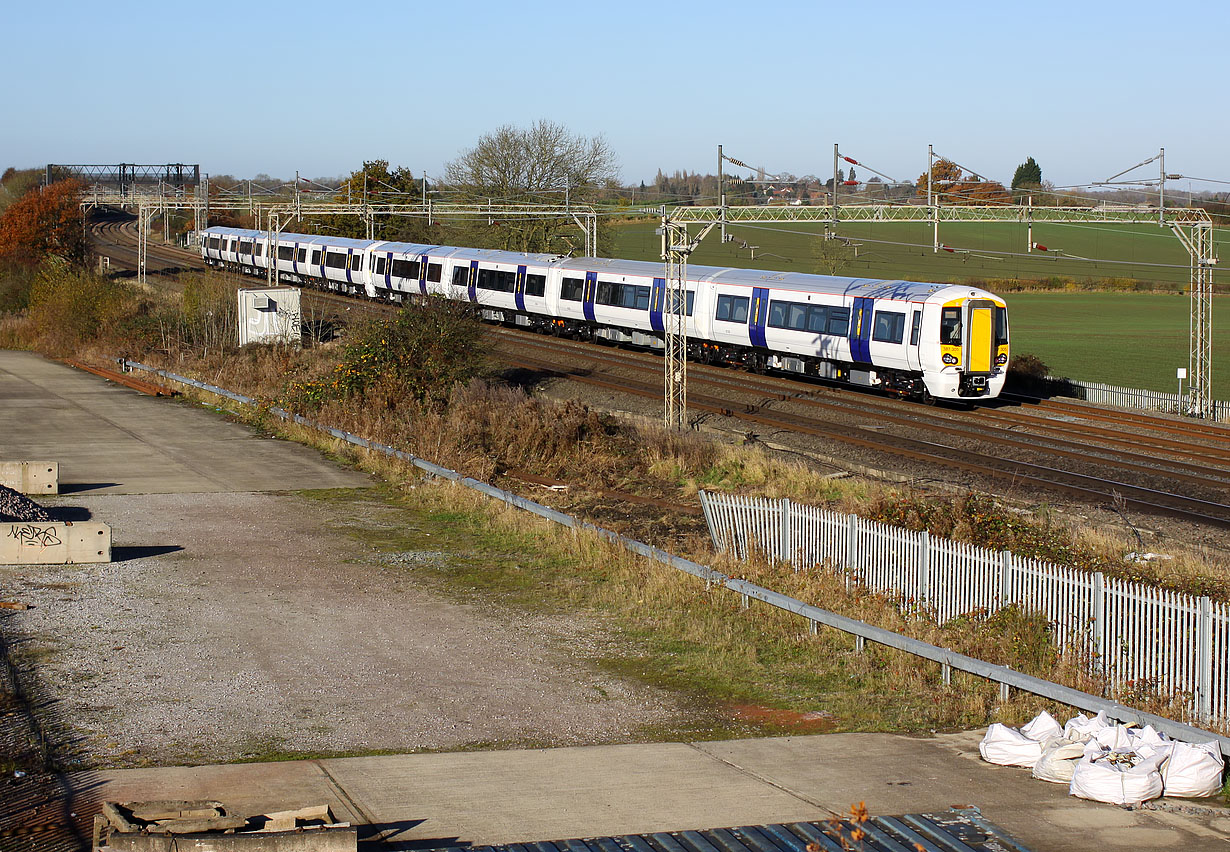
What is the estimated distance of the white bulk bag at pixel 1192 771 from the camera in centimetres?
753

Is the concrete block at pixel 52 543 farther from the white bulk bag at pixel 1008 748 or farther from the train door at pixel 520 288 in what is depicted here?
the train door at pixel 520 288

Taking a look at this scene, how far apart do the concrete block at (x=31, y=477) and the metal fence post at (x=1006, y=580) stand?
45.9 ft

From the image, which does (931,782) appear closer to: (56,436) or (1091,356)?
(56,436)

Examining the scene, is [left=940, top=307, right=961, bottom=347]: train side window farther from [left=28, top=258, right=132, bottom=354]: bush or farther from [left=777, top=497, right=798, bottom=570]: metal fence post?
[left=28, top=258, right=132, bottom=354]: bush

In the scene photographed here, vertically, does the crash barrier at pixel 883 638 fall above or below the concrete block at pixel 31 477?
below

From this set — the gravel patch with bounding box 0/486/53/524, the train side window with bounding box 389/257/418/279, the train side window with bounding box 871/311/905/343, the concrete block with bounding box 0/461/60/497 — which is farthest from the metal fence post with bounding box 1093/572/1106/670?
the train side window with bounding box 389/257/418/279

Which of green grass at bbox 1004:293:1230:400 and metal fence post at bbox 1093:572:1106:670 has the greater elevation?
green grass at bbox 1004:293:1230:400

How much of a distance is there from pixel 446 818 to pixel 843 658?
4897mm

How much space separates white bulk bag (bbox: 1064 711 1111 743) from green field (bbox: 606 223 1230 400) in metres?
34.1

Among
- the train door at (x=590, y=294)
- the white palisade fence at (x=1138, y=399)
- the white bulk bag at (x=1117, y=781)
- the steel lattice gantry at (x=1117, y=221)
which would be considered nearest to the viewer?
the white bulk bag at (x=1117, y=781)

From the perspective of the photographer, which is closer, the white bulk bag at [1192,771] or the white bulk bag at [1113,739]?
the white bulk bag at [1192,771]

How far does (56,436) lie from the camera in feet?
81.2

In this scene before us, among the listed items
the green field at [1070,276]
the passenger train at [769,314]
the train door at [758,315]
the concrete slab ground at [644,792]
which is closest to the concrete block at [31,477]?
the concrete slab ground at [644,792]

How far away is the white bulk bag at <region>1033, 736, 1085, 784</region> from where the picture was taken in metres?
7.76
